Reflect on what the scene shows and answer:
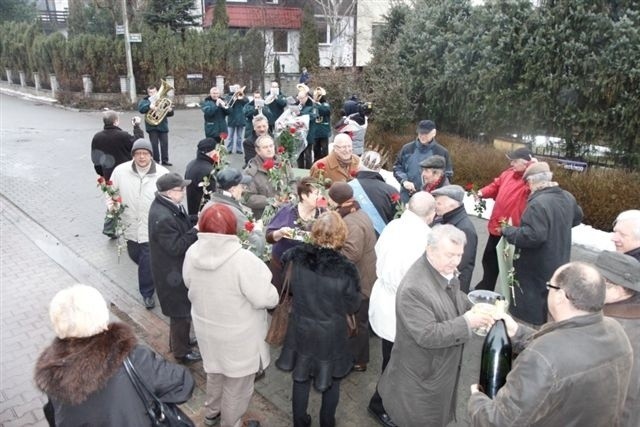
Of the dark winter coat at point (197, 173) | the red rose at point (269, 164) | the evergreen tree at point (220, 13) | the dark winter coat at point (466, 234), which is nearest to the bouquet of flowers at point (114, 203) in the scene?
the dark winter coat at point (197, 173)

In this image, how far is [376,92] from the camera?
39.9ft

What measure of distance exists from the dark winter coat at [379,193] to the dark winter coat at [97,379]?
3.06 metres

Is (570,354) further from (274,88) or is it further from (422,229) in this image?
(274,88)

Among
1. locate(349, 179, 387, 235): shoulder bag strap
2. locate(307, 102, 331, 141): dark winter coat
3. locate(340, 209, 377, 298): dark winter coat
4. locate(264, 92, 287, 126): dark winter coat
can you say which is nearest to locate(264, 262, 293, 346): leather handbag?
locate(340, 209, 377, 298): dark winter coat

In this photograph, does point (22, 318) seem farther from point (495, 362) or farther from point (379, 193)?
point (495, 362)

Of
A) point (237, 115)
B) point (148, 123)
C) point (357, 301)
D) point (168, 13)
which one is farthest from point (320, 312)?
point (168, 13)

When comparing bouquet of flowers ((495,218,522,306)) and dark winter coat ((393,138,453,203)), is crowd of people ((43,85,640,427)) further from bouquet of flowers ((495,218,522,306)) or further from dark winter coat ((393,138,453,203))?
dark winter coat ((393,138,453,203))

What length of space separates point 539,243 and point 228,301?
9.64 ft

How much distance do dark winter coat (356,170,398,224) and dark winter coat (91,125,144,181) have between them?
14.1 feet

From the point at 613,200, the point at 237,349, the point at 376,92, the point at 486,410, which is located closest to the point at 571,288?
the point at 486,410

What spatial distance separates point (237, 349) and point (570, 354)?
2.32 m

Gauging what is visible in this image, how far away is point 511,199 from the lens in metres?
5.50

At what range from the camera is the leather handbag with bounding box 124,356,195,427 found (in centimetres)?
260

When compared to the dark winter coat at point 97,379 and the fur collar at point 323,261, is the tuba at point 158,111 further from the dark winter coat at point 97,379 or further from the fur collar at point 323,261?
the dark winter coat at point 97,379
